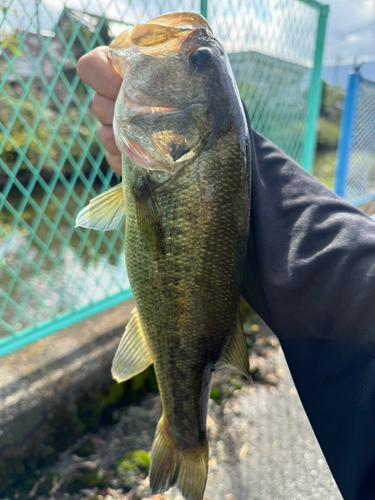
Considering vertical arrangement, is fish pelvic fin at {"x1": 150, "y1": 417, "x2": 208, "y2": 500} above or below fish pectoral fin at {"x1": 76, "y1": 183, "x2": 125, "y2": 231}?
below

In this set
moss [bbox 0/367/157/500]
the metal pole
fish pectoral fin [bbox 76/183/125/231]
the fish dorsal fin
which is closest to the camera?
fish pectoral fin [bbox 76/183/125/231]

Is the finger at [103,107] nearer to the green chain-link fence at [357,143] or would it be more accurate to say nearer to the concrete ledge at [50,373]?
the concrete ledge at [50,373]

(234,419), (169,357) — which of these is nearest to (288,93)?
(234,419)

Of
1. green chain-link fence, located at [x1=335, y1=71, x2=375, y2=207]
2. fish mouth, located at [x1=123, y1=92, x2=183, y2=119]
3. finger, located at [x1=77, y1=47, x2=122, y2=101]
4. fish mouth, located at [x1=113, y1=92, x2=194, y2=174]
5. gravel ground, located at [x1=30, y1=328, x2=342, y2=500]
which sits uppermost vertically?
finger, located at [x1=77, y1=47, x2=122, y2=101]

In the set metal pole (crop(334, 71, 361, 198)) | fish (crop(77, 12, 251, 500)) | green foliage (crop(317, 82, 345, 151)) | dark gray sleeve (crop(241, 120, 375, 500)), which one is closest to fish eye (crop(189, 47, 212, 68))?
fish (crop(77, 12, 251, 500))

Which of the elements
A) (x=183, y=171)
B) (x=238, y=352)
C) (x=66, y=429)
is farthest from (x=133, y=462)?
(x=183, y=171)

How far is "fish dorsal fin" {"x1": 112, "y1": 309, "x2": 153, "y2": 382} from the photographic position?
4.89ft

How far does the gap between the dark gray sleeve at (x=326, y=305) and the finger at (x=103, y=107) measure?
0.64 meters

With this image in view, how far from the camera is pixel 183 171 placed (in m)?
1.22

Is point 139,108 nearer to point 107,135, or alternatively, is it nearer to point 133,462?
point 107,135

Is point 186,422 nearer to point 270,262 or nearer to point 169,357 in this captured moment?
point 169,357

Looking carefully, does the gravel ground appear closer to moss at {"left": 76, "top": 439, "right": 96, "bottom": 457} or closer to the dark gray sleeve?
moss at {"left": 76, "top": 439, "right": 96, "bottom": 457}

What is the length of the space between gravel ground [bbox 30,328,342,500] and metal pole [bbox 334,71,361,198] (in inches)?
127

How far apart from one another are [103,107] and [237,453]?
2392mm
